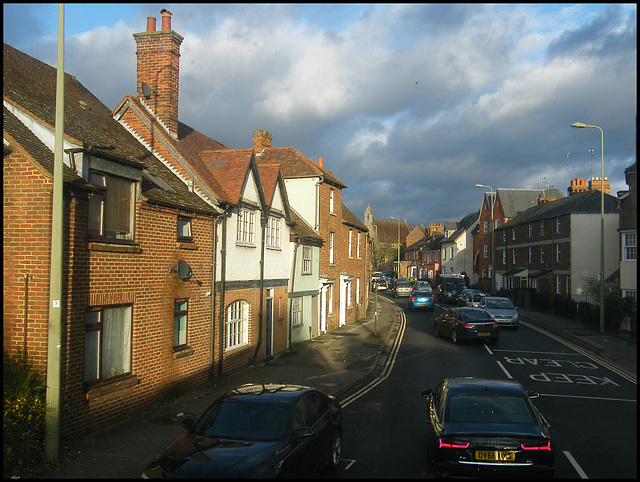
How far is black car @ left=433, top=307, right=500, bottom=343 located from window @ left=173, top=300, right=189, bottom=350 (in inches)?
545

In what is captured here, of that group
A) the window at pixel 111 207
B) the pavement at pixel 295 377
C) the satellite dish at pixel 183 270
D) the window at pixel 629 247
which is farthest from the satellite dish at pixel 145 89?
the window at pixel 629 247

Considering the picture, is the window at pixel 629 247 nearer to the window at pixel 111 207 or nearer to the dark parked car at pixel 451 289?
the dark parked car at pixel 451 289

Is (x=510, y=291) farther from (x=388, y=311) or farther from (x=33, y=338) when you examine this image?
(x=33, y=338)

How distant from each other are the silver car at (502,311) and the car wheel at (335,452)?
22.4 meters

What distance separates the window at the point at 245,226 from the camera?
56.3 ft

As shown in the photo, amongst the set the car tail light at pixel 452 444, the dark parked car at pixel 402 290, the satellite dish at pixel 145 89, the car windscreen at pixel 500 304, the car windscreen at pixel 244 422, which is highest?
the satellite dish at pixel 145 89

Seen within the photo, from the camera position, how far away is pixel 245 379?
15.5 metres

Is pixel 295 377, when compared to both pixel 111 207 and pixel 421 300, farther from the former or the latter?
pixel 421 300

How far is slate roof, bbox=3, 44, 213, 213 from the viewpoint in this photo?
35.8 feet

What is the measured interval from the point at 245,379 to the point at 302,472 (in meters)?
8.72

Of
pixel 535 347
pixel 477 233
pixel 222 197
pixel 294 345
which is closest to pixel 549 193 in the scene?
pixel 477 233

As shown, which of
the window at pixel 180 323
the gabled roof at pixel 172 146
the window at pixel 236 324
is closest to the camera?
the window at pixel 180 323

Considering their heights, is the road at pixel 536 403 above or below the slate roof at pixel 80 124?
below

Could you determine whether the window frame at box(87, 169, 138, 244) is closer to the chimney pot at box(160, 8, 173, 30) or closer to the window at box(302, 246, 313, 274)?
the chimney pot at box(160, 8, 173, 30)
